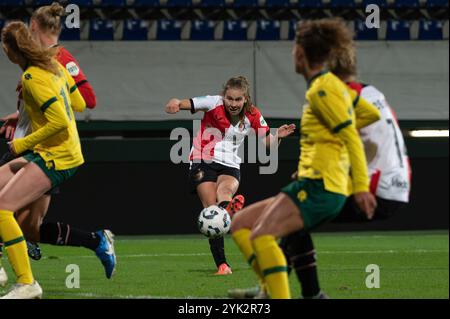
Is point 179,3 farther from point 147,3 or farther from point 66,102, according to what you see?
point 66,102

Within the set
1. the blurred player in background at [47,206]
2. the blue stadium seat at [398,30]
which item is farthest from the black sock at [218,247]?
the blue stadium seat at [398,30]

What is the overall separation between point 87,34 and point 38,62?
30.5 ft

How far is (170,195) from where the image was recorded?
14703 millimetres

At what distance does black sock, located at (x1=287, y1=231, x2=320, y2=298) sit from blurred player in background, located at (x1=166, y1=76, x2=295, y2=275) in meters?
2.99

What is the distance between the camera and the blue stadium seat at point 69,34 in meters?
15.0

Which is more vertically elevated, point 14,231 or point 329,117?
point 329,117

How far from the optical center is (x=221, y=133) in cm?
934

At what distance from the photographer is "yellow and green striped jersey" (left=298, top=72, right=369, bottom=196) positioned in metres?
5.21

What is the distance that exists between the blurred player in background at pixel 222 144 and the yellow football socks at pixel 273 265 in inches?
141

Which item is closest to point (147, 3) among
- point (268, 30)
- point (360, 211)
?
point (268, 30)

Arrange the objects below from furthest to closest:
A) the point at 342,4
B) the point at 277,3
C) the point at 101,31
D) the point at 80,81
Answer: the point at 342,4 < the point at 277,3 < the point at 101,31 < the point at 80,81

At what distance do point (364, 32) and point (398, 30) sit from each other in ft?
2.00

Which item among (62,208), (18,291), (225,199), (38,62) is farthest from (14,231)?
(62,208)
